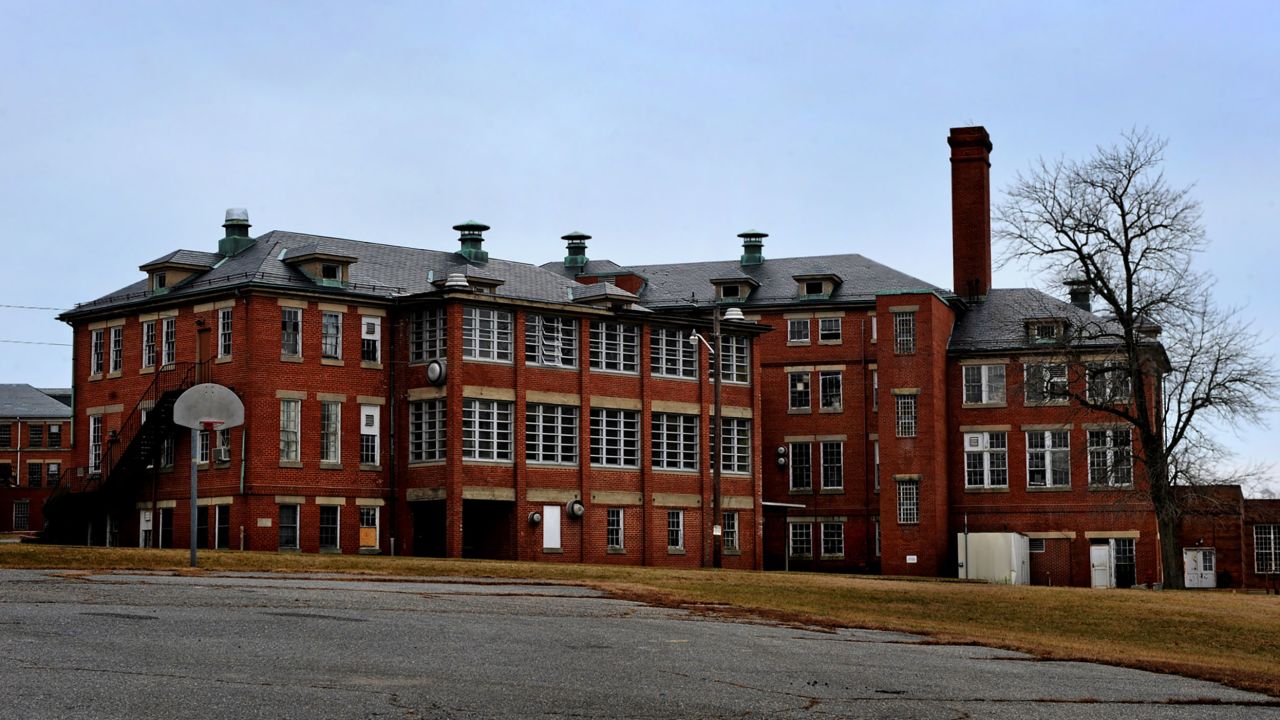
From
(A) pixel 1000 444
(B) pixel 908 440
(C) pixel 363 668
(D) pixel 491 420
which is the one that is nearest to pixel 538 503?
(D) pixel 491 420

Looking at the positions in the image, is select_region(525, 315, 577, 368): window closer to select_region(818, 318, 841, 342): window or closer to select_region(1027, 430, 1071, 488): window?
select_region(818, 318, 841, 342): window

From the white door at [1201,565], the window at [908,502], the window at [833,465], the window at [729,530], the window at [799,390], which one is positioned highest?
the window at [799,390]

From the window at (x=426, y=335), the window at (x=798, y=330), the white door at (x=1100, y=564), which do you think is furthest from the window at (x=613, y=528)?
the white door at (x=1100, y=564)

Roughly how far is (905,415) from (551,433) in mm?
17073

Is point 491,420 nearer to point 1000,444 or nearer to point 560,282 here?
point 560,282

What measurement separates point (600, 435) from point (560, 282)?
6.98m

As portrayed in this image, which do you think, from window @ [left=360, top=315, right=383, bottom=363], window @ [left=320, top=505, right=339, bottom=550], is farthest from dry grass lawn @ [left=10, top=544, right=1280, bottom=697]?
window @ [left=360, top=315, right=383, bottom=363]

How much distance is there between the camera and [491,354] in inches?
2333

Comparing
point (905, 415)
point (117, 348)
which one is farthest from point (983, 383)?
point (117, 348)

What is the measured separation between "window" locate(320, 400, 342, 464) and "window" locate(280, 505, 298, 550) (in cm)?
212

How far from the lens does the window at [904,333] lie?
231ft

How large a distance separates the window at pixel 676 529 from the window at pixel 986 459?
1457 cm

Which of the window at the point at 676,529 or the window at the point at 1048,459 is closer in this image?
the window at the point at 676,529

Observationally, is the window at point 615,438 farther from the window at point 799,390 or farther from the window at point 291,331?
the window at point 799,390
